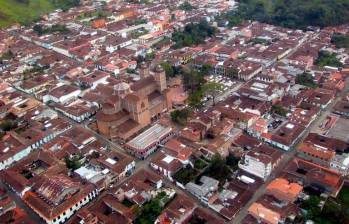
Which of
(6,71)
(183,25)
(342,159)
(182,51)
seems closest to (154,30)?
(183,25)

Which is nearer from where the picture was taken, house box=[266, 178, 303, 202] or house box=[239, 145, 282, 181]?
house box=[266, 178, 303, 202]

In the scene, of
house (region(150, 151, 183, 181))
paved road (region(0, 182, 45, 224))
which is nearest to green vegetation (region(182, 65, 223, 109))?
house (region(150, 151, 183, 181))

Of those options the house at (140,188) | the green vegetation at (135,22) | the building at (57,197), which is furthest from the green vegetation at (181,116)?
the green vegetation at (135,22)

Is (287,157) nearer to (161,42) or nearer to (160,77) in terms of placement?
(160,77)

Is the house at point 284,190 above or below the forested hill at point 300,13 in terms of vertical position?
below

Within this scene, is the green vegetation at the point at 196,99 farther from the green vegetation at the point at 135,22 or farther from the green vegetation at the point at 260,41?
the green vegetation at the point at 135,22

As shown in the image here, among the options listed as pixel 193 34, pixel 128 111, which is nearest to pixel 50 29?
pixel 193 34

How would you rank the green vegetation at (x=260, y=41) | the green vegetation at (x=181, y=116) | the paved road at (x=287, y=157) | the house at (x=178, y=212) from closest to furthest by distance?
the house at (x=178, y=212) → the paved road at (x=287, y=157) → the green vegetation at (x=181, y=116) → the green vegetation at (x=260, y=41)

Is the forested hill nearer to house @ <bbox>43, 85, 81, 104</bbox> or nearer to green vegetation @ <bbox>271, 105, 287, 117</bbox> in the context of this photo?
green vegetation @ <bbox>271, 105, 287, 117</bbox>
